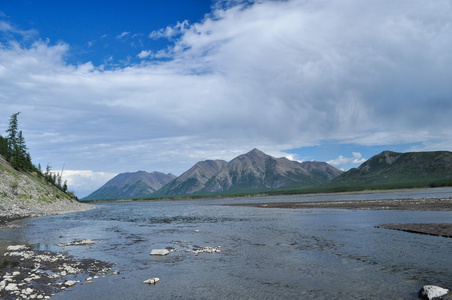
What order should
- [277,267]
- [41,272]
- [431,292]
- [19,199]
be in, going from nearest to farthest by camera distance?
[431,292], [41,272], [277,267], [19,199]

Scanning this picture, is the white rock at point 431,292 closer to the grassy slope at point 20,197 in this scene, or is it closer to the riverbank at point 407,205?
the riverbank at point 407,205

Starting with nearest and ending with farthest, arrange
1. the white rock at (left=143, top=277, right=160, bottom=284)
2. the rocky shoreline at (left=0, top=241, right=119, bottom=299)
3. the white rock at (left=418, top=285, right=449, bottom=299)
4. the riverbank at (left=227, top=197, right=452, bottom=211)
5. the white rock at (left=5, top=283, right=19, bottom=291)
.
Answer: the white rock at (left=418, top=285, right=449, bottom=299) < the white rock at (left=5, top=283, right=19, bottom=291) < the rocky shoreline at (left=0, top=241, right=119, bottom=299) < the white rock at (left=143, top=277, right=160, bottom=284) < the riverbank at (left=227, top=197, right=452, bottom=211)

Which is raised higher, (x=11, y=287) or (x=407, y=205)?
(x=11, y=287)

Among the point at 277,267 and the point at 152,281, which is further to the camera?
the point at 277,267

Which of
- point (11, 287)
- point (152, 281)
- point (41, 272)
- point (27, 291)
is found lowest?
point (152, 281)

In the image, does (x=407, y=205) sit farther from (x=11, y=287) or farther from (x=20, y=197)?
(x=20, y=197)

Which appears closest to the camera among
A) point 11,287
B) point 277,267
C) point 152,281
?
point 11,287

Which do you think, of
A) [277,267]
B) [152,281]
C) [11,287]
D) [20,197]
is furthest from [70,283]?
[20,197]

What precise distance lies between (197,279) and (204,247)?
1315 cm

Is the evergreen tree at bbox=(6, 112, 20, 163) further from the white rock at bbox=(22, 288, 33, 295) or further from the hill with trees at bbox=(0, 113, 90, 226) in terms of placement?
the white rock at bbox=(22, 288, 33, 295)

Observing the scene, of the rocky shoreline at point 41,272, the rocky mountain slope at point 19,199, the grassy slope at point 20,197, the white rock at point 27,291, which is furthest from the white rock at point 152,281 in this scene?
the grassy slope at point 20,197

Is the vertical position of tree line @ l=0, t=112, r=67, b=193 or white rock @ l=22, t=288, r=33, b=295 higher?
tree line @ l=0, t=112, r=67, b=193

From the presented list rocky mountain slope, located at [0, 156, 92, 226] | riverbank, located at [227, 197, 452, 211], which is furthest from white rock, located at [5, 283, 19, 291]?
riverbank, located at [227, 197, 452, 211]

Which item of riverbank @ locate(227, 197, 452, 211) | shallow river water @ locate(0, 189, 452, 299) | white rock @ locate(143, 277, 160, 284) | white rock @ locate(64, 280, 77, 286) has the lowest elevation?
riverbank @ locate(227, 197, 452, 211)
